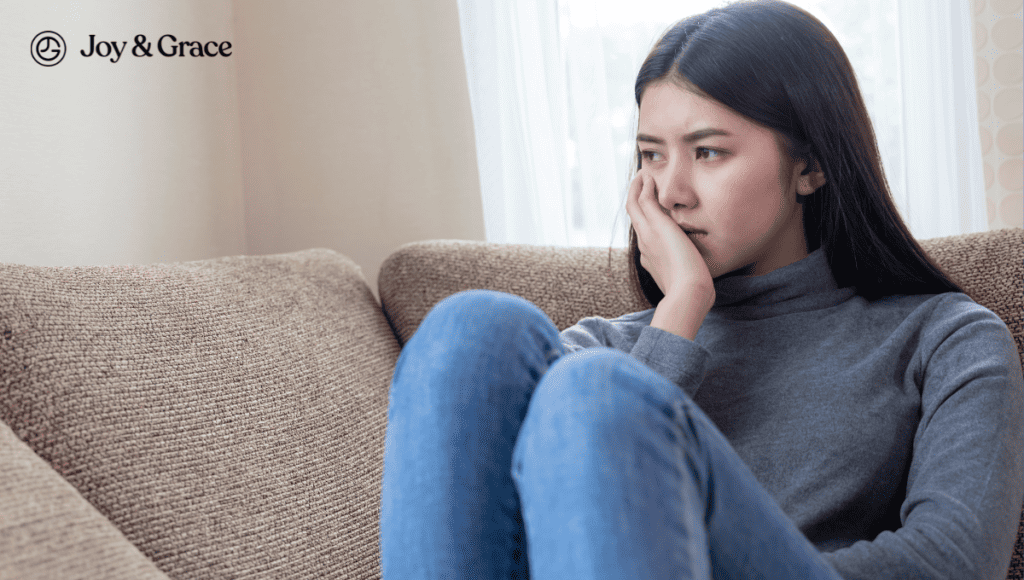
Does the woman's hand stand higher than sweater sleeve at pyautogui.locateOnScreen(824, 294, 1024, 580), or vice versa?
the woman's hand

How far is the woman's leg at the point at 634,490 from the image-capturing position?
18.6 inches

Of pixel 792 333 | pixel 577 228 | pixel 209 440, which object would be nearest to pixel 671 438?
pixel 792 333

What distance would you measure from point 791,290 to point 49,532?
2.78 ft

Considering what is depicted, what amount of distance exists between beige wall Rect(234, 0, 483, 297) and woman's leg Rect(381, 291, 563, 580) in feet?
4.03

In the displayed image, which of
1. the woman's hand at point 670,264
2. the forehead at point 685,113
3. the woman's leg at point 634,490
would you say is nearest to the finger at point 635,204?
the woman's hand at point 670,264

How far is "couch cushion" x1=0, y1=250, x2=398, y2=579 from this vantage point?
2.58 ft

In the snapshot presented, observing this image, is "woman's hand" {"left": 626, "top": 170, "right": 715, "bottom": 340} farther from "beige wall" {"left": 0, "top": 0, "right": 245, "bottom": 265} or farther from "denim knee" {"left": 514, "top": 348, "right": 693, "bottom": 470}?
"beige wall" {"left": 0, "top": 0, "right": 245, "bottom": 265}

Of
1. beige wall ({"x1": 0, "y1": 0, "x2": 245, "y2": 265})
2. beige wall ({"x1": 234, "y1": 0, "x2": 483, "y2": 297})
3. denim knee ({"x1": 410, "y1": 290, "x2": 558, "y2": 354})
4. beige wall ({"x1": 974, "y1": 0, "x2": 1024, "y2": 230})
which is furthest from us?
beige wall ({"x1": 234, "y1": 0, "x2": 483, "y2": 297})

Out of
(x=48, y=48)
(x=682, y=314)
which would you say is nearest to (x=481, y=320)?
(x=682, y=314)

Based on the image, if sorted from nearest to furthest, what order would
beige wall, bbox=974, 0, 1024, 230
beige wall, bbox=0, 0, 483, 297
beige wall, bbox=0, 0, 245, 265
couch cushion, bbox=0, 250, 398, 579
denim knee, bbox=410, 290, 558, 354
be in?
denim knee, bbox=410, 290, 558, 354 < couch cushion, bbox=0, 250, 398, 579 < beige wall, bbox=0, 0, 245, 265 < beige wall, bbox=974, 0, 1024, 230 < beige wall, bbox=0, 0, 483, 297

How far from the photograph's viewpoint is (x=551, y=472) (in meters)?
0.50

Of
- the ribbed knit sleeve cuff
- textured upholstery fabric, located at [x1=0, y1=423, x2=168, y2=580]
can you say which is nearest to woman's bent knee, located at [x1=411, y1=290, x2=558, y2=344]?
the ribbed knit sleeve cuff

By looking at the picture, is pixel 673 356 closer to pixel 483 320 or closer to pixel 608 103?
pixel 483 320

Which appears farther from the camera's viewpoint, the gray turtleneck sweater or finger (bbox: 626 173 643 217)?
finger (bbox: 626 173 643 217)
